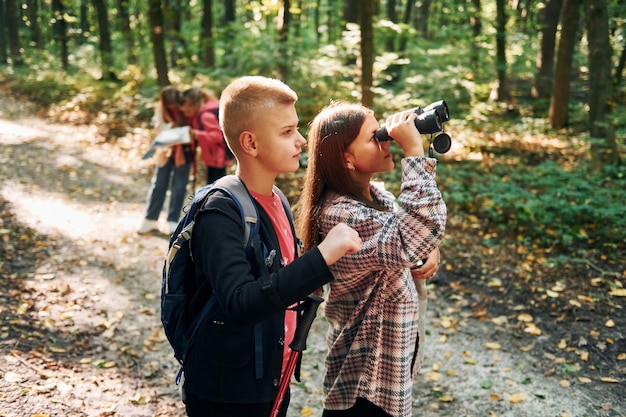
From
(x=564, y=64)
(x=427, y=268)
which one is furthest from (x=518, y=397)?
(x=564, y=64)

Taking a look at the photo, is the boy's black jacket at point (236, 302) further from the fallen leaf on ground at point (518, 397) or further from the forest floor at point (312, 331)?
the fallen leaf on ground at point (518, 397)

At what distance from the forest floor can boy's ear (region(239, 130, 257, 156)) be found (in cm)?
254

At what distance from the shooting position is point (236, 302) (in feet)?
4.84

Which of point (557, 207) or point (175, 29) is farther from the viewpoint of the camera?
point (175, 29)

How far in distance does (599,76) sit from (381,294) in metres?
7.14

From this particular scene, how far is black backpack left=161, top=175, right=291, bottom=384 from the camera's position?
1688mm

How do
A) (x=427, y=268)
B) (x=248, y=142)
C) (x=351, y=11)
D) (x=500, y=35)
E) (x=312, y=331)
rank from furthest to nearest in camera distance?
(x=351, y=11) < (x=500, y=35) < (x=312, y=331) < (x=427, y=268) < (x=248, y=142)

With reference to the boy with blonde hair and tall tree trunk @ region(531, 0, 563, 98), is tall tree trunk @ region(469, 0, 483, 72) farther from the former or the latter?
the boy with blonde hair

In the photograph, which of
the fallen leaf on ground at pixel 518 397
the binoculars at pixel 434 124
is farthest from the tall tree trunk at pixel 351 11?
the binoculars at pixel 434 124

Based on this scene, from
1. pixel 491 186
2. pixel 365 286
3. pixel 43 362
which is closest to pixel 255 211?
pixel 365 286

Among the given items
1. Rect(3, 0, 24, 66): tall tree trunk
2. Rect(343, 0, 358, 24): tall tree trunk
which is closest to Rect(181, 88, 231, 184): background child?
Rect(343, 0, 358, 24): tall tree trunk

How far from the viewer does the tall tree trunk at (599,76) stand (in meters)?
7.30

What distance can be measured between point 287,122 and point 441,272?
451 cm

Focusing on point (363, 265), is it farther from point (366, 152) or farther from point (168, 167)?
point (168, 167)
